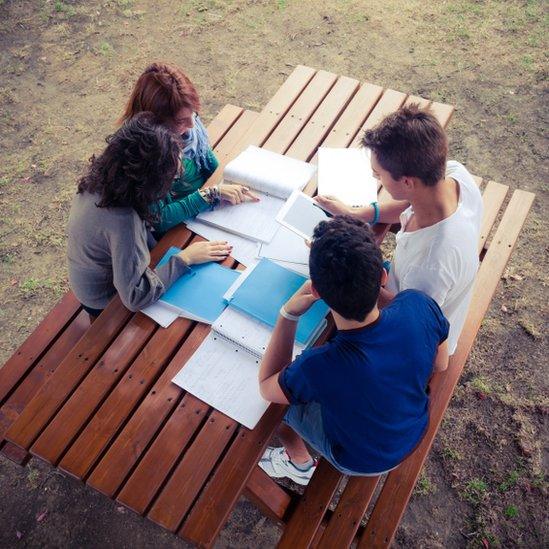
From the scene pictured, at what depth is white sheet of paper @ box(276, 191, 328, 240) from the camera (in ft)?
7.48

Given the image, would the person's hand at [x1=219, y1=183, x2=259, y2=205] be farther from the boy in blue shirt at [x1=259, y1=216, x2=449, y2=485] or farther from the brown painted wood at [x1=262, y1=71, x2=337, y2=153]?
the boy in blue shirt at [x1=259, y1=216, x2=449, y2=485]

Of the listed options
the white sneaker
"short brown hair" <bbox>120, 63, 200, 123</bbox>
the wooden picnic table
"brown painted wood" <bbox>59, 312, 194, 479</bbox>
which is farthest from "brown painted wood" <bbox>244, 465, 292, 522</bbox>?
"short brown hair" <bbox>120, 63, 200, 123</bbox>

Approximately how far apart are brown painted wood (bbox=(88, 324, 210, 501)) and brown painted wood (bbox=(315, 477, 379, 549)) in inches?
27.3

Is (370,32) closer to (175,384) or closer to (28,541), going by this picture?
(175,384)

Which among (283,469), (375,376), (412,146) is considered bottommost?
(283,469)

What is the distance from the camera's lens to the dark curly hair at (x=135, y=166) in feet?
6.41

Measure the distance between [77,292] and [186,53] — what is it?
349cm

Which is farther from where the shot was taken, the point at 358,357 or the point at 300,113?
the point at 300,113

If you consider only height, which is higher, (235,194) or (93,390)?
(235,194)

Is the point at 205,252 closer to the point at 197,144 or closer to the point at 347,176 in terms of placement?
the point at 197,144

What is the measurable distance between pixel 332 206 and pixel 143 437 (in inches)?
51.5

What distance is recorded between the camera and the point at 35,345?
257 cm

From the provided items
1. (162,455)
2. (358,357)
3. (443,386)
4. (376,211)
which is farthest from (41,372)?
(443,386)

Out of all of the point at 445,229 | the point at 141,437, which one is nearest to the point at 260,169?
the point at 445,229
